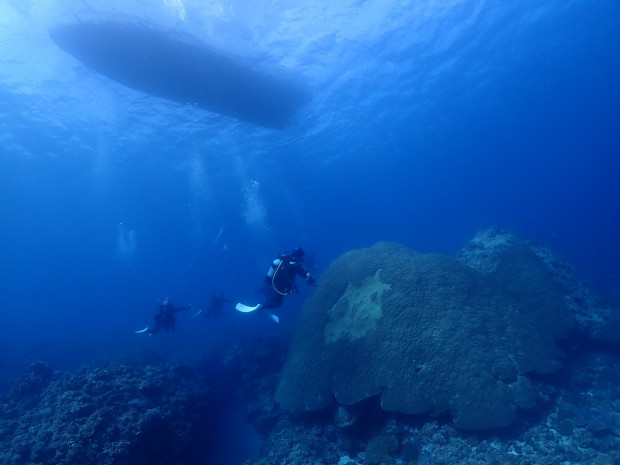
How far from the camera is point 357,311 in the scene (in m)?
9.09

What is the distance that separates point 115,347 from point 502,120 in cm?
7165

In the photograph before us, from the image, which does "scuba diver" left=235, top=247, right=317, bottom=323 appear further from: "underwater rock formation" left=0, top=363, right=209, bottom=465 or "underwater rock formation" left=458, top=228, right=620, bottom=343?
"underwater rock formation" left=458, top=228, right=620, bottom=343

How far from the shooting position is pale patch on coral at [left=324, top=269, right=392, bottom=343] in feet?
28.1

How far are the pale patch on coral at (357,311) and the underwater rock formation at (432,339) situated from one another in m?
0.03

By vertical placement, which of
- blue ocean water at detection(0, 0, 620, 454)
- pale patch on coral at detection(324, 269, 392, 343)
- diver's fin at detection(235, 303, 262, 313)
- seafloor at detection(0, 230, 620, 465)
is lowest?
seafloor at detection(0, 230, 620, 465)

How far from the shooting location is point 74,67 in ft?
64.7

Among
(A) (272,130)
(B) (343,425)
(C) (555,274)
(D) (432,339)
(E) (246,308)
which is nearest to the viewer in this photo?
(D) (432,339)

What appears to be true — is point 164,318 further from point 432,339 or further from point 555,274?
point 555,274

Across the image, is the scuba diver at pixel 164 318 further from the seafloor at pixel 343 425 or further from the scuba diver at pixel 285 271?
the scuba diver at pixel 285 271

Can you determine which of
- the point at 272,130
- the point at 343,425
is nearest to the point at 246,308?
the point at 343,425

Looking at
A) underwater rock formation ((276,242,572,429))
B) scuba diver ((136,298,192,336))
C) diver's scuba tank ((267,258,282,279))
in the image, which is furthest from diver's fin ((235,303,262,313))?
scuba diver ((136,298,192,336))

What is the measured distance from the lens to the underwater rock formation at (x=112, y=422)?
6.73 metres

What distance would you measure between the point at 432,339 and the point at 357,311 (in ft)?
7.55

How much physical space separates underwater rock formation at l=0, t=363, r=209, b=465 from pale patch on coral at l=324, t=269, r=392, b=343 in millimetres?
4644
